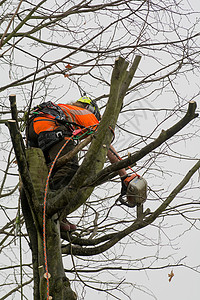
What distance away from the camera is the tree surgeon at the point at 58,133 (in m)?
3.77

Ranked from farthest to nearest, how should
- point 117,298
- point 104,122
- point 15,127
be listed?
1. point 117,298
2. point 104,122
3. point 15,127

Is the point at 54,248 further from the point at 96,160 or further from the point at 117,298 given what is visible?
the point at 117,298

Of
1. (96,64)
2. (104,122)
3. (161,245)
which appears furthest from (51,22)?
(161,245)

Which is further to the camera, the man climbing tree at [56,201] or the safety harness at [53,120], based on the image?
the safety harness at [53,120]

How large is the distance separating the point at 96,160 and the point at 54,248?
73 cm

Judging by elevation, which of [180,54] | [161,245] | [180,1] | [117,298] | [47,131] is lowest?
[117,298]

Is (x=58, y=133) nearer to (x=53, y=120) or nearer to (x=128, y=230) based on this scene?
(x=53, y=120)

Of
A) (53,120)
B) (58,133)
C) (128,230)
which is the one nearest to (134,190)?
(128,230)

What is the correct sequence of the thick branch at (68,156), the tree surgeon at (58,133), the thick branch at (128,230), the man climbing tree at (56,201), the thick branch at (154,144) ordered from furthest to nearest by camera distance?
the tree surgeon at (58,133) → the thick branch at (128,230) → the thick branch at (68,156) → the man climbing tree at (56,201) → the thick branch at (154,144)

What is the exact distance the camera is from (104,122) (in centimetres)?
334

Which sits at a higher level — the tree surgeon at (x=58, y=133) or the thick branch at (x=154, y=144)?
the tree surgeon at (x=58, y=133)

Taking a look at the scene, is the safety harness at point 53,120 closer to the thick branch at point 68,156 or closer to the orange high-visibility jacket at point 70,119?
the orange high-visibility jacket at point 70,119

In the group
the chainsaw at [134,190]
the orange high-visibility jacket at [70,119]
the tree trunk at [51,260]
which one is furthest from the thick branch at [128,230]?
the orange high-visibility jacket at [70,119]

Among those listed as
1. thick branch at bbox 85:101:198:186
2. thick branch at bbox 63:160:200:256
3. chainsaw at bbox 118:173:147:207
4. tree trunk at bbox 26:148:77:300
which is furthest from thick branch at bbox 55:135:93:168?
thick branch at bbox 63:160:200:256
